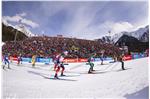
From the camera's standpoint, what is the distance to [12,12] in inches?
147

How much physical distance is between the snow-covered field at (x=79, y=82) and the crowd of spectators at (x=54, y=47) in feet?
0.54

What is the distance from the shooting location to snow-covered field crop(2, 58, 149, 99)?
12.1 feet

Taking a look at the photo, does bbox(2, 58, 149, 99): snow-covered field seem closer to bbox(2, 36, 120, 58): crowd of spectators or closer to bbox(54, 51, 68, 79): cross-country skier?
bbox(54, 51, 68, 79): cross-country skier

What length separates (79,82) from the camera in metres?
3.77

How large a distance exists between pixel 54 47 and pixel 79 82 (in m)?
0.61

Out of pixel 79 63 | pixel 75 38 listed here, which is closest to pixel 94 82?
pixel 79 63

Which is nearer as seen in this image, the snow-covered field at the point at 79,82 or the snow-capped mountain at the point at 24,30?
the snow-covered field at the point at 79,82

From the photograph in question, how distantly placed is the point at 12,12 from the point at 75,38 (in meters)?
0.96

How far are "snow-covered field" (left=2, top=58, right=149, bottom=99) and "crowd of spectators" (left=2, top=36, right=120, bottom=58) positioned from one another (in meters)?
0.16

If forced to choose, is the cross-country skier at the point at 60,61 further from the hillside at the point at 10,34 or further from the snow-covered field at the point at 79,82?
the hillside at the point at 10,34

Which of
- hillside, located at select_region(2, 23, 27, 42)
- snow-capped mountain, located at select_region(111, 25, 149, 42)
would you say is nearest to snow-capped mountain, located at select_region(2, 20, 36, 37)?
hillside, located at select_region(2, 23, 27, 42)

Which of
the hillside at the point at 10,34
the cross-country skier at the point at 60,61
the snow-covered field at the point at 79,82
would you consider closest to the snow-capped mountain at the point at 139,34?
the snow-covered field at the point at 79,82

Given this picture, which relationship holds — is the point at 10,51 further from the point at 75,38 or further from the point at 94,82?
the point at 94,82

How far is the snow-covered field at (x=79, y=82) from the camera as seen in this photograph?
3693mm
